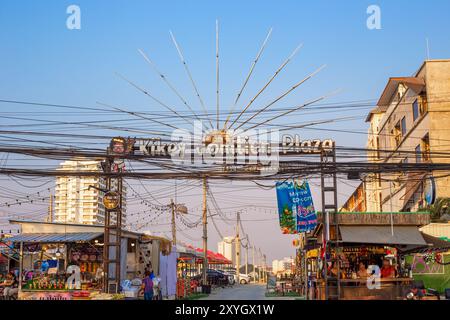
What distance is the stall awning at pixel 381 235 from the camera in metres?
23.9

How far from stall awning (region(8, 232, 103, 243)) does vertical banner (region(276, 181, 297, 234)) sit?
30.1 feet

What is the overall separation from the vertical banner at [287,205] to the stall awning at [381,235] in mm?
6115

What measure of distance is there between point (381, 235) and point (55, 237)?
53.2ft

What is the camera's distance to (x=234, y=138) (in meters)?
20.8

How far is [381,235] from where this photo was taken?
24.5 meters

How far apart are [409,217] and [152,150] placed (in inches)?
419

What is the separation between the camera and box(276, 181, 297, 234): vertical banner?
102 feet

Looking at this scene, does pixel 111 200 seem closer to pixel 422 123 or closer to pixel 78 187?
pixel 422 123

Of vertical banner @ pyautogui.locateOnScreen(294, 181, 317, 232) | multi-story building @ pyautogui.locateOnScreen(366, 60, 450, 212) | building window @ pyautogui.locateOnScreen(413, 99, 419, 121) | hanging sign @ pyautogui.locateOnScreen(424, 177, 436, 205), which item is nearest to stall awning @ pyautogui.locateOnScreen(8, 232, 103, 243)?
vertical banner @ pyautogui.locateOnScreen(294, 181, 317, 232)

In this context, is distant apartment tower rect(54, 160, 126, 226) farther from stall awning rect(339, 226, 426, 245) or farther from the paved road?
stall awning rect(339, 226, 426, 245)

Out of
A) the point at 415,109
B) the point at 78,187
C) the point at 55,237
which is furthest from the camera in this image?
the point at 78,187

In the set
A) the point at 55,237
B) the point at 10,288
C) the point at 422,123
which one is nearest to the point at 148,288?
the point at 10,288
